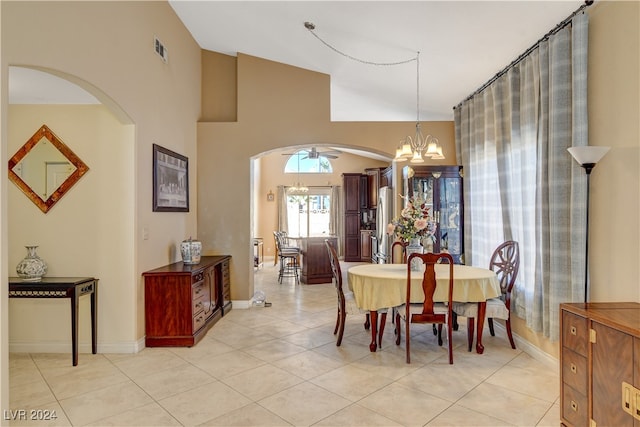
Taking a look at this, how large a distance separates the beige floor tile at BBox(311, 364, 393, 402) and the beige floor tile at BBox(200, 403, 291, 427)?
56 centimetres

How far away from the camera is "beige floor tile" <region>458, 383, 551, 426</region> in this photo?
97.7 inches

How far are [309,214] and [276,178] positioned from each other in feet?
4.85

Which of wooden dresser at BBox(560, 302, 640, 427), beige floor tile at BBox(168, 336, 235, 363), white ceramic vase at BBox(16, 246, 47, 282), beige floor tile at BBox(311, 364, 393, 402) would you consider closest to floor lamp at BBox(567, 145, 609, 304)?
wooden dresser at BBox(560, 302, 640, 427)

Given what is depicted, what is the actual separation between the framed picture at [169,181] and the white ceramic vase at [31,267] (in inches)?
44.3

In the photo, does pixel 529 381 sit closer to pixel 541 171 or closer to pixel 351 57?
pixel 541 171

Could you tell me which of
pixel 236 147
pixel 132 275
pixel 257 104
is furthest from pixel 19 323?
pixel 257 104

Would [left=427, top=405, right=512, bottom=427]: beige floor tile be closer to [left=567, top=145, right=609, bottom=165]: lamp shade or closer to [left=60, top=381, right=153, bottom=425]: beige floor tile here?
[left=567, top=145, right=609, bottom=165]: lamp shade

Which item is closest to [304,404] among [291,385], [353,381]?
[291,385]

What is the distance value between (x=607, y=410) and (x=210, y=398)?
2.48 metres

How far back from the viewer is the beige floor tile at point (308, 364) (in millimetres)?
3232

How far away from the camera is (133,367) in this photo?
3.36 meters

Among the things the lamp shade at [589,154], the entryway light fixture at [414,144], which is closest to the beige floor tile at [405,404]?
the lamp shade at [589,154]

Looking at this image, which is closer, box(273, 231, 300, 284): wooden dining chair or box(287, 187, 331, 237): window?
box(273, 231, 300, 284): wooden dining chair

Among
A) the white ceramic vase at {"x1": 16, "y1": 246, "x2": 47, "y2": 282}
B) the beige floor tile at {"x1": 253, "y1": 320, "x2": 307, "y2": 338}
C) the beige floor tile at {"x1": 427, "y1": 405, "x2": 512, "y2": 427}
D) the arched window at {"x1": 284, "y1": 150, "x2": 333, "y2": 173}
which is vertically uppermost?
the arched window at {"x1": 284, "y1": 150, "x2": 333, "y2": 173}
